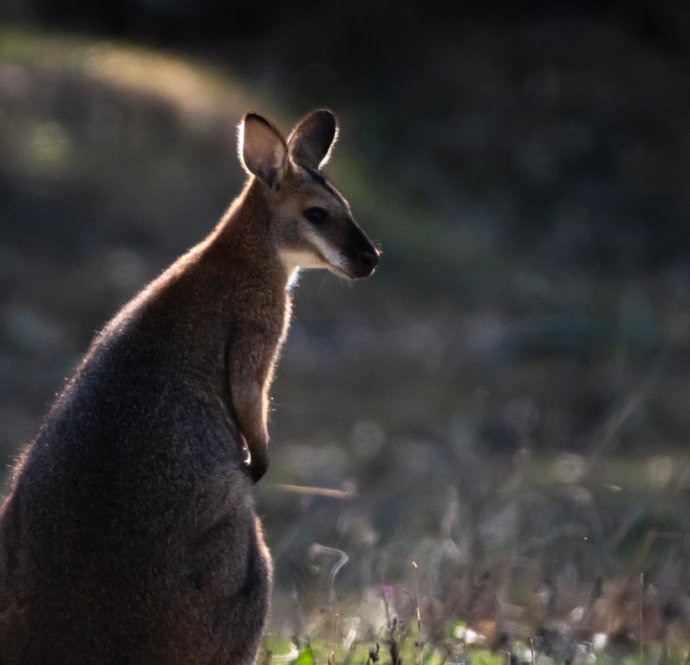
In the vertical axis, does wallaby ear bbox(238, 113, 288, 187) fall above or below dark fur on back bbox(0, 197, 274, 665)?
above

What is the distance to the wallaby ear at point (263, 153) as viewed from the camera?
6.43 m

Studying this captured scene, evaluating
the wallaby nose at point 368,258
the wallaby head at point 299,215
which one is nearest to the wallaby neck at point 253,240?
the wallaby head at point 299,215

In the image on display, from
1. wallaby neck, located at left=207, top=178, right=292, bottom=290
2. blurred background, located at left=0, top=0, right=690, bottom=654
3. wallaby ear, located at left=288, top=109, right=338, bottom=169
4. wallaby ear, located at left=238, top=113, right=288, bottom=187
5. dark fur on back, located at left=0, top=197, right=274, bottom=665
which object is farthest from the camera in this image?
blurred background, located at left=0, top=0, right=690, bottom=654

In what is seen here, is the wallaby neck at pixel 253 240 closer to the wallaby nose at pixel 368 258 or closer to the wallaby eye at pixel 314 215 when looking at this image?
the wallaby eye at pixel 314 215

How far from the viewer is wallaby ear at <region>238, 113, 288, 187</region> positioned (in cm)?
643

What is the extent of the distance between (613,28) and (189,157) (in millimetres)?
7990

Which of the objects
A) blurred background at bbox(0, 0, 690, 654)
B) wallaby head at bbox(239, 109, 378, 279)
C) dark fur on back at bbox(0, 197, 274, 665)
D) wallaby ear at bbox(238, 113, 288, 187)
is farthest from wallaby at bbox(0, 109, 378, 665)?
blurred background at bbox(0, 0, 690, 654)

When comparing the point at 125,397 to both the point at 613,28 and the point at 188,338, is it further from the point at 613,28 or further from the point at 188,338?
the point at 613,28

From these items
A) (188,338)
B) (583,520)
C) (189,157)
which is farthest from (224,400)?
(189,157)

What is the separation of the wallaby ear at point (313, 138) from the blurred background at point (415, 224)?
232cm

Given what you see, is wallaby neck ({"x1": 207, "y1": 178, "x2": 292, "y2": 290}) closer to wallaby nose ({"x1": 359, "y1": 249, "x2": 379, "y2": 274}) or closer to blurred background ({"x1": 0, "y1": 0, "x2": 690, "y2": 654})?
wallaby nose ({"x1": 359, "y1": 249, "x2": 379, "y2": 274})

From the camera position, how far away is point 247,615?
5.28 m

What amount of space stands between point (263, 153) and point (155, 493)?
1.85m

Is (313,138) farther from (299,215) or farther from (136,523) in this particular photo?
(136,523)
